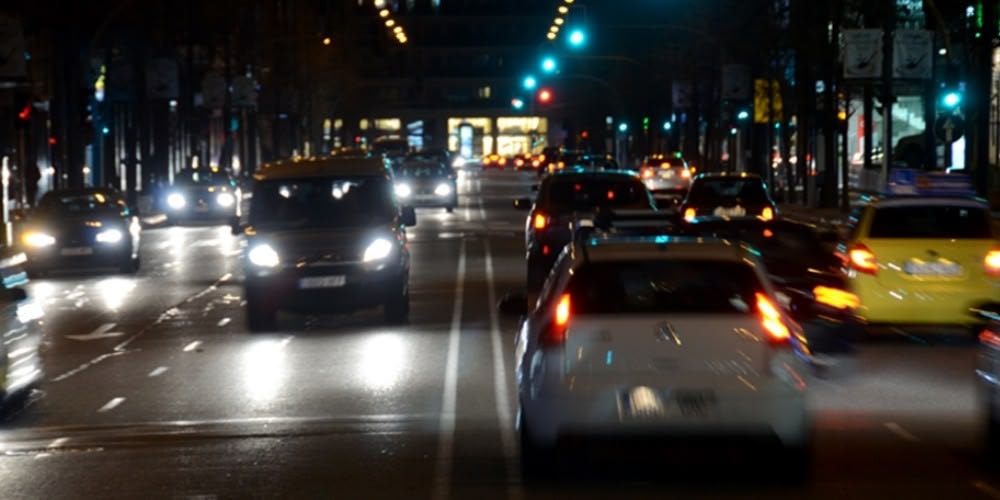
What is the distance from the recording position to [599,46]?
4385 inches

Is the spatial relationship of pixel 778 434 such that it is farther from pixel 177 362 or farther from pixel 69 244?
pixel 69 244

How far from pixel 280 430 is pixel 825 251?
26.5ft

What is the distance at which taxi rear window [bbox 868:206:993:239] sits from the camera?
19266 mm

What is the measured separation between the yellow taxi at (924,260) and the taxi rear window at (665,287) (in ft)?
28.2

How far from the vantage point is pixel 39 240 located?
3328cm

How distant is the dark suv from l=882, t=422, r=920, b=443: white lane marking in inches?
368

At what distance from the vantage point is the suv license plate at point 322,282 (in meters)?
21.8

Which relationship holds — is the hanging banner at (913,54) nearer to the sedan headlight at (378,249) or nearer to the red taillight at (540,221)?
the red taillight at (540,221)

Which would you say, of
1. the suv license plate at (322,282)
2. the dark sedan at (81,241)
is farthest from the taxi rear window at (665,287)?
the dark sedan at (81,241)

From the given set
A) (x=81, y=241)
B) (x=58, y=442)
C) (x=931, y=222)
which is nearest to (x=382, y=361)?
(x=58, y=442)

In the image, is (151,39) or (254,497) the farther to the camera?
(151,39)

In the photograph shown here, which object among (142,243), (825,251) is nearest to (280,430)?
(825,251)

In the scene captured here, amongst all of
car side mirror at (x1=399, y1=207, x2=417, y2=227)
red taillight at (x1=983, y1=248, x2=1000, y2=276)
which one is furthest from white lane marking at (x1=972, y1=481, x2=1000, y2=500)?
car side mirror at (x1=399, y1=207, x2=417, y2=227)

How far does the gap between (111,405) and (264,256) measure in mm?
6601
